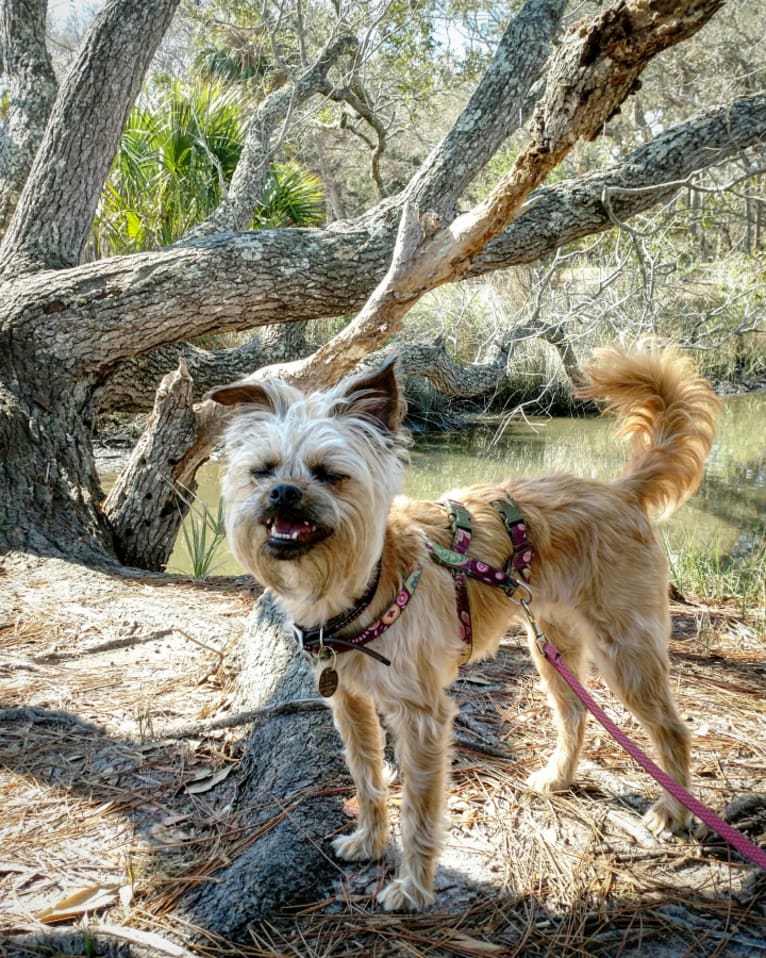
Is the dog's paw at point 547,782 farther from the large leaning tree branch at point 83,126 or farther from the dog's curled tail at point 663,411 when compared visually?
the large leaning tree branch at point 83,126

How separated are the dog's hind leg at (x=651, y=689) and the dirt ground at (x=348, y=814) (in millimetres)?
214

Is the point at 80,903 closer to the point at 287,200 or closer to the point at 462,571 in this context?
the point at 462,571

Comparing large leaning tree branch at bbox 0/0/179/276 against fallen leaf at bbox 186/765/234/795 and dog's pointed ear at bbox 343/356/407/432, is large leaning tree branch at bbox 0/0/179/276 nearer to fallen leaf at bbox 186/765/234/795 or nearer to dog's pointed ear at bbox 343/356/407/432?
dog's pointed ear at bbox 343/356/407/432

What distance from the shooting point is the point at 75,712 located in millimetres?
3705

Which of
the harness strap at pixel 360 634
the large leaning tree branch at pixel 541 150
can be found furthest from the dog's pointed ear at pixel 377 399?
the large leaning tree branch at pixel 541 150

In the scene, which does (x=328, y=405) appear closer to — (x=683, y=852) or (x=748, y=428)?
(x=683, y=852)

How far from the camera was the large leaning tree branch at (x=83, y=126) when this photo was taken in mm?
5918

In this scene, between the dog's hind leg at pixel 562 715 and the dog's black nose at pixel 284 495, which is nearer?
the dog's black nose at pixel 284 495

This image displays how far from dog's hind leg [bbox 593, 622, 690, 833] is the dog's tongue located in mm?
1376

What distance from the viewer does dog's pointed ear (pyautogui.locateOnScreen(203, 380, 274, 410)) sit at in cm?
295

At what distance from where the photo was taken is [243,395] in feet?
9.94

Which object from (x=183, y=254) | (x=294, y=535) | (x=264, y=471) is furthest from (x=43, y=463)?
(x=294, y=535)

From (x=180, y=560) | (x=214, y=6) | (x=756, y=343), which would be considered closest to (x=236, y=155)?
(x=214, y=6)

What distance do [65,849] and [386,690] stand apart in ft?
4.34
